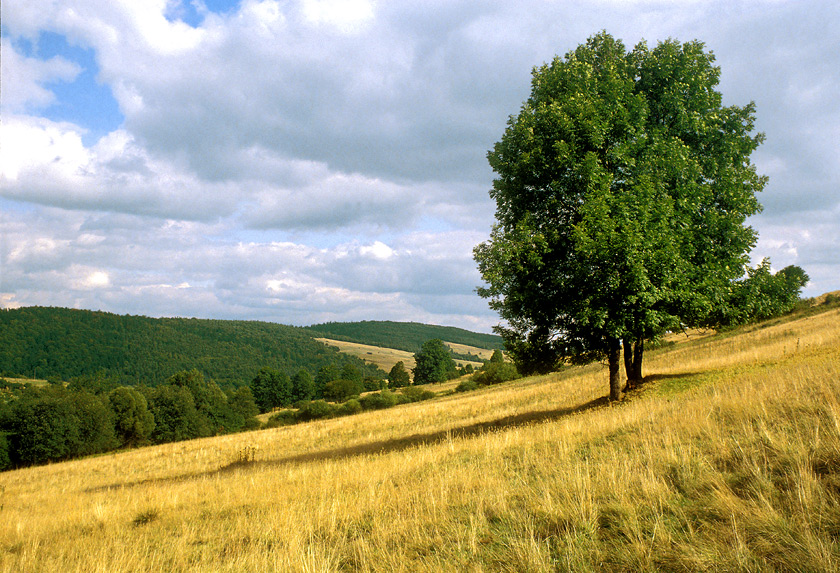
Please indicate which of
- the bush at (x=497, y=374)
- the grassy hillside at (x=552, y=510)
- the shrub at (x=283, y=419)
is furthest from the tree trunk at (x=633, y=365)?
the shrub at (x=283, y=419)

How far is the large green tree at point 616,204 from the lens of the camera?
13406 millimetres

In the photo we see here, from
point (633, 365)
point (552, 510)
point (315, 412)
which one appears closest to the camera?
point (552, 510)

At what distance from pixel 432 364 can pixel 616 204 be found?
11512 cm

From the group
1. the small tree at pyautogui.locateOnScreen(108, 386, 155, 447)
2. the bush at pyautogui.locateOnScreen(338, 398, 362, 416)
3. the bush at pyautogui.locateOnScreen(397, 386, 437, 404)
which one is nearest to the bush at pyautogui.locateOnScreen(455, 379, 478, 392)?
the bush at pyautogui.locateOnScreen(397, 386, 437, 404)

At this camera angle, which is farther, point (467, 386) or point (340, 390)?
point (340, 390)

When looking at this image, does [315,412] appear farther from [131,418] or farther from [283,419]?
[131,418]

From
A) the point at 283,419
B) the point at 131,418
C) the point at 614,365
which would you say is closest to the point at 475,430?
the point at 614,365

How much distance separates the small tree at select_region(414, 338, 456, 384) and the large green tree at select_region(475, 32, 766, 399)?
10921cm

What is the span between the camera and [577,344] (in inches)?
617

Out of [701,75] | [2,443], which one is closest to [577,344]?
[701,75]

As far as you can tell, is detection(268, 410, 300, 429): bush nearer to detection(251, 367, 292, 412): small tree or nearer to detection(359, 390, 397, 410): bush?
detection(359, 390, 397, 410): bush

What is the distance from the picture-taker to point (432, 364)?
126m

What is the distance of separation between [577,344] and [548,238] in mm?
3819

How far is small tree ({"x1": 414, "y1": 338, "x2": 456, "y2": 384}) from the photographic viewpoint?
12519cm
